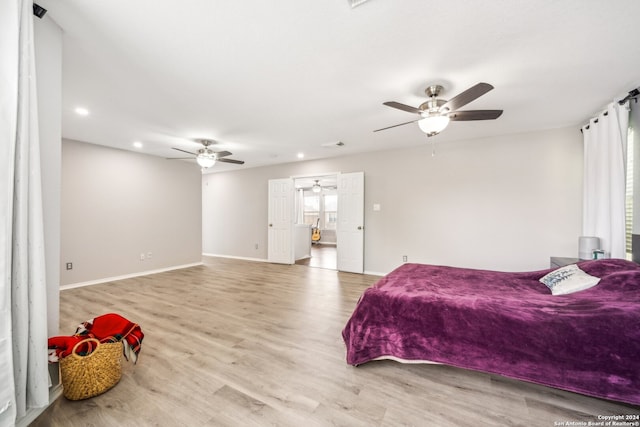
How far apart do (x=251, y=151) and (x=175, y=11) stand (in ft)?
11.9

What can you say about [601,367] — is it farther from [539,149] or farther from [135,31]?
[135,31]

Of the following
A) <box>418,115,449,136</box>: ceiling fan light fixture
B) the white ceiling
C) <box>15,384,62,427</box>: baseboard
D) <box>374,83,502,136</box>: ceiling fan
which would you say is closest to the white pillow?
<box>374,83,502,136</box>: ceiling fan

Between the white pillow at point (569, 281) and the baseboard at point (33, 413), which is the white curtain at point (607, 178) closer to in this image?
the white pillow at point (569, 281)

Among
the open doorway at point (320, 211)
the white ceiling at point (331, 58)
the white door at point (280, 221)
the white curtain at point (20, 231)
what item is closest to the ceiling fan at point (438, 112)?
the white ceiling at point (331, 58)

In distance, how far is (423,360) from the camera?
1910 millimetres

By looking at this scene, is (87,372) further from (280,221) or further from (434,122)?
(280,221)

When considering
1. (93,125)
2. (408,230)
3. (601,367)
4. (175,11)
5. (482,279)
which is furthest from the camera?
(408,230)

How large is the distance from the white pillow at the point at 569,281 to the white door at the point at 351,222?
3.27 m

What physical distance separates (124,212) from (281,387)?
16.5ft

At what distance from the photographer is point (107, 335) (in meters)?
1.94

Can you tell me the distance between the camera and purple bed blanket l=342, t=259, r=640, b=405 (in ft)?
4.94

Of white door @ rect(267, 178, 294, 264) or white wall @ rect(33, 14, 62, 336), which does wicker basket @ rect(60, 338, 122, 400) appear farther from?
white door @ rect(267, 178, 294, 264)

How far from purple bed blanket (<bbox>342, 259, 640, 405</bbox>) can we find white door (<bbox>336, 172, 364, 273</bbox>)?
2.97 m

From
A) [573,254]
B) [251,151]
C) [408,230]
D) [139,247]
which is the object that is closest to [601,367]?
[573,254]
